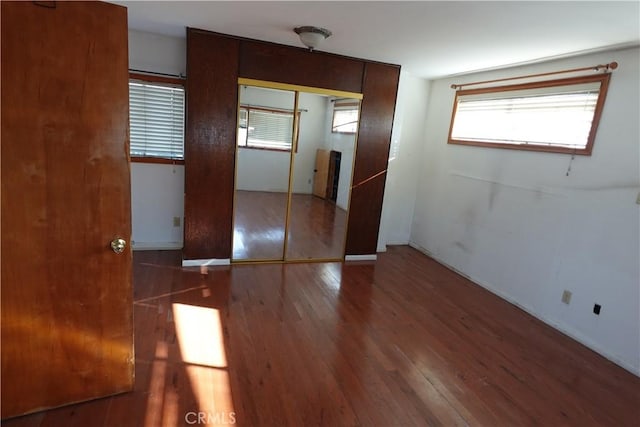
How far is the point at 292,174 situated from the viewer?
13.0 feet

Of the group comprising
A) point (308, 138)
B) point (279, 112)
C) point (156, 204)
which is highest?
point (279, 112)

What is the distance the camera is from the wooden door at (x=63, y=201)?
1431mm

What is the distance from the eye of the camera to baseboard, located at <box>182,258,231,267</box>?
3715 millimetres

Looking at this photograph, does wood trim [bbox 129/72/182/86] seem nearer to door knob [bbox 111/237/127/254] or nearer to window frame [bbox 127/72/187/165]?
window frame [bbox 127/72/187/165]

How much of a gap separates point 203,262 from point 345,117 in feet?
7.39

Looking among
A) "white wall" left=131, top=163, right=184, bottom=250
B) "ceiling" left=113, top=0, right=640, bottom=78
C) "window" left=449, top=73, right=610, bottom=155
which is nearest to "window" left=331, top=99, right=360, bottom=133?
"ceiling" left=113, top=0, right=640, bottom=78

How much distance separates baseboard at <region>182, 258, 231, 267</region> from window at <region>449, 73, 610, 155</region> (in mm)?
3104

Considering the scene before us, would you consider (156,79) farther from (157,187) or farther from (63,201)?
(63,201)

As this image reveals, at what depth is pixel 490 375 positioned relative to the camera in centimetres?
241

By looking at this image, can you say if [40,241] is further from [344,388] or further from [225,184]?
[225,184]

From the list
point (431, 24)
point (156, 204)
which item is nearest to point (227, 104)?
point (156, 204)

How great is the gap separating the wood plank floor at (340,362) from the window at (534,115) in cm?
163

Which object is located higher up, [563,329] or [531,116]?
[531,116]

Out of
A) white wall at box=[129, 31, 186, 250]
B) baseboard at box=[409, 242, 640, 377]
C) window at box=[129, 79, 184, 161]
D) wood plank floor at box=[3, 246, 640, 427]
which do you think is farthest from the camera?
window at box=[129, 79, 184, 161]
